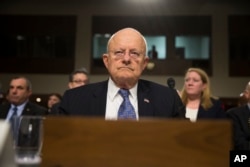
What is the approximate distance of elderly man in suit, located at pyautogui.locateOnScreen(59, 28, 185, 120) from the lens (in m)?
1.63

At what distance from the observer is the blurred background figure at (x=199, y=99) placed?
2939mm

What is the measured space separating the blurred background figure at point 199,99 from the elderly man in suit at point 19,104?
1.28 meters

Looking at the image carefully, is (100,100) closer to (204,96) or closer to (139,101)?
(139,101)

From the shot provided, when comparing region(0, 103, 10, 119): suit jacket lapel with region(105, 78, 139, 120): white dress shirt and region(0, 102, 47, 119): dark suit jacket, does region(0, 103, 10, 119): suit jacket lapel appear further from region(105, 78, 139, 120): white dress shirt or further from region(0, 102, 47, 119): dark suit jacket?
region(105, 78, 139, 120): white dress shirt

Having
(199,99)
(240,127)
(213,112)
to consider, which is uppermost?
(199,99)

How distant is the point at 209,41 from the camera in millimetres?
8594

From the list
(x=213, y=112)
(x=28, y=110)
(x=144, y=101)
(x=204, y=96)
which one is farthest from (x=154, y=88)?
(x=28, y=110)

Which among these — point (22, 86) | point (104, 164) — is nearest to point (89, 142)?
point (104, 164)

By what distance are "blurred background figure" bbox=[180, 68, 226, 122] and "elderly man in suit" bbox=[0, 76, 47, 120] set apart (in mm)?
1281

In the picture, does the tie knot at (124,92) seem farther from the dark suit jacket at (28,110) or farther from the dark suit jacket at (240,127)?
the dark suit jacket at (28,110)

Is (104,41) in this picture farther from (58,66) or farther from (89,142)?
(89,142)

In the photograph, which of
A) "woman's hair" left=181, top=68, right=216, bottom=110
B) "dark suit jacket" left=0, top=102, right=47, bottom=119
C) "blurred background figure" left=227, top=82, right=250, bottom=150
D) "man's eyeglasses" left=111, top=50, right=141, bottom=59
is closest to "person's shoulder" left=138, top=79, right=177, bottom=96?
"man's eyeglasses" left=111, top=50, right=141, bottom=59

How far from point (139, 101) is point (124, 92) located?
0.08 m

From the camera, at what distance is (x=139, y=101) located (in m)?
1.62
